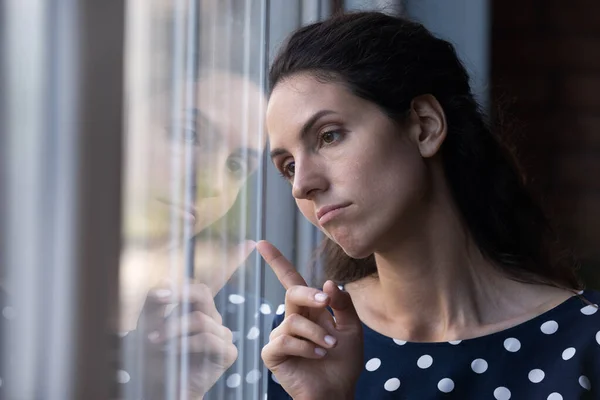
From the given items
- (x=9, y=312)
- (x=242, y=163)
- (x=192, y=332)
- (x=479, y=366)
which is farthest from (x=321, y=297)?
(x=9, y=312)

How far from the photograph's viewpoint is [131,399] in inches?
31.0

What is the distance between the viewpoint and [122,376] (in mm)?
750

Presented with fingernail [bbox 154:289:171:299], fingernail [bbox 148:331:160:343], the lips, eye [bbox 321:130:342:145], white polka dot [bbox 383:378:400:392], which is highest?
eye [bbox 321:130:342:145]

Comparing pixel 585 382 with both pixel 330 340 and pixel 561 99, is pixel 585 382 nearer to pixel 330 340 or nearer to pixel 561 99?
pixel 330 340

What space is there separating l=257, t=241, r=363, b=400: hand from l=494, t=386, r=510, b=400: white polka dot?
27 centimetres

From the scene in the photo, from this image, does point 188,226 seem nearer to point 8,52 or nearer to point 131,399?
point 131,399

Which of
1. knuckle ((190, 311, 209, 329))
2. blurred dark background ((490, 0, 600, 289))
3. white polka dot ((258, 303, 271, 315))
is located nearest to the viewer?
knuckle ((190, 311, 209, 329))

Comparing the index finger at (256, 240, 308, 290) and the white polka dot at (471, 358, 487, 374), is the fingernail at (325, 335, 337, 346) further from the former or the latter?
the white polka dot at (471, 358, 487, 374)

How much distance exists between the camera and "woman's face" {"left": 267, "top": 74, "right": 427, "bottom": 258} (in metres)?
1.11

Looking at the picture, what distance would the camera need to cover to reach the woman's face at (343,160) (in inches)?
43.7

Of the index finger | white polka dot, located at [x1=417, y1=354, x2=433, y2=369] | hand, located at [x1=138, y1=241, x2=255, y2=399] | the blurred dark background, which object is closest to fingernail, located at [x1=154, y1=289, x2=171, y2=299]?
hand, located at [x1=138, y1=241, x2=255, y2=399]

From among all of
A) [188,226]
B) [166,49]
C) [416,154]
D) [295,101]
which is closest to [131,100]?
[166,49]

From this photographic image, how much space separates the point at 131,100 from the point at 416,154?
0.54 metres

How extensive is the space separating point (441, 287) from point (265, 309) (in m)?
0.27
